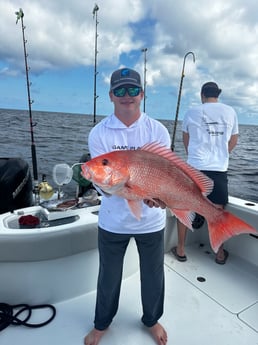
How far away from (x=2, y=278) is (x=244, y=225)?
195 centimetres

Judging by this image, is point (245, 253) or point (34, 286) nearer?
point (34, 286)

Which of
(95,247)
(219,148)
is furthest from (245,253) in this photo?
(95,247)

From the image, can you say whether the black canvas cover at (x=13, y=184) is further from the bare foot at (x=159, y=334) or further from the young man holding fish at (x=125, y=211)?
the bare foot at (x=159, y=334)

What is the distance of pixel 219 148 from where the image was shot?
3078 millimetres

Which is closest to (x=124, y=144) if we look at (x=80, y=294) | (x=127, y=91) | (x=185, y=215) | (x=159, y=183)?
(x=127, y=91)

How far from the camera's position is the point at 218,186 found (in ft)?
10.3

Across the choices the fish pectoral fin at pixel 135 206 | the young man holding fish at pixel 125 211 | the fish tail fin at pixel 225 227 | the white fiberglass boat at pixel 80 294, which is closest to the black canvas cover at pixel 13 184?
the white fiberglass boat at pixel 80 294

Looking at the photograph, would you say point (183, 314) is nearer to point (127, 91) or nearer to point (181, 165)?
point (181, 165)

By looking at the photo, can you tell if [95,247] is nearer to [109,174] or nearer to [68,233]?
[68,233]

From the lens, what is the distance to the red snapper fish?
4.75ft

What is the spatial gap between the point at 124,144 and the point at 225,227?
2.66 ft

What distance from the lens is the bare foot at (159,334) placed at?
2.09 meters

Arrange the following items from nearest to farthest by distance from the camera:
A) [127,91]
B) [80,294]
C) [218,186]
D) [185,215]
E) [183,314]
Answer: [185,215] → [127,91] → [183,314] → [80,294] → [218,186]

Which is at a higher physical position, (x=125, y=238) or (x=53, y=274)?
(x=125, y=238)
